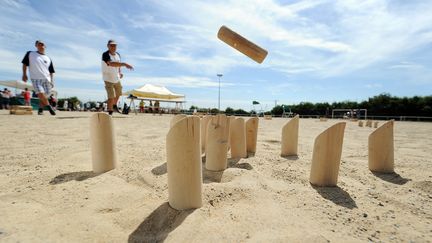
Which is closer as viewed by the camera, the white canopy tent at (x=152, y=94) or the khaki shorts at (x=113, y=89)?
the khaki shorts at (x=113, y=89)

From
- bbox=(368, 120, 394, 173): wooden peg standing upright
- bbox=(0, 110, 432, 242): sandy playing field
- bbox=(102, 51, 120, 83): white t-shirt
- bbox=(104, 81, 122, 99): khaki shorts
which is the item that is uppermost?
bbox=(102, 51, 120, 83): white t-shirt

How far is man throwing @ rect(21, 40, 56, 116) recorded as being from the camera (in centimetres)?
648

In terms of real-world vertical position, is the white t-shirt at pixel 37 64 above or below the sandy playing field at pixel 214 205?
above

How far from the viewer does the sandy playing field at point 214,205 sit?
1239mm

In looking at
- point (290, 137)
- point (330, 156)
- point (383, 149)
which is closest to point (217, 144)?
point (330, 156)

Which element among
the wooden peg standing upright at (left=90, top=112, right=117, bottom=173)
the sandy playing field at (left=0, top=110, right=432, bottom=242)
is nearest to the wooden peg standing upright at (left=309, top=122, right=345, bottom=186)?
the sandy playing field at (left=0, top=110, right=432, bottom=242)

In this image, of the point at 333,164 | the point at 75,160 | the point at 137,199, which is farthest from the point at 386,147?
the point at 75,160

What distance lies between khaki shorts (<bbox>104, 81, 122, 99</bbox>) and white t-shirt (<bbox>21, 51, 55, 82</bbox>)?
1765mm

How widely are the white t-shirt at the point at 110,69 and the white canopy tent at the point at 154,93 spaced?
1463 cm

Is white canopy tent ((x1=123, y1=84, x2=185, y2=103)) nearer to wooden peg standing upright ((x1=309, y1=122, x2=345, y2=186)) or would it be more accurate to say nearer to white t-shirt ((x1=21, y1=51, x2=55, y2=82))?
white t-shirt ((x1=21, y1=51, x2=55, y2=82))

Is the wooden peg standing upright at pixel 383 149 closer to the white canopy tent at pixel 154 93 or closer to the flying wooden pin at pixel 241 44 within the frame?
the flying wooden pin at pixel 241 44

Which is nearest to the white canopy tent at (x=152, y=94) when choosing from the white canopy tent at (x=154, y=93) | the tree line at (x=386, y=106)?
the white canopy tent at (x=154, y=93)

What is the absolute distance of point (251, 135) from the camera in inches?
121

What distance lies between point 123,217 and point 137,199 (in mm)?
223
